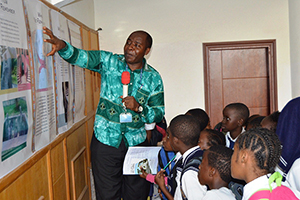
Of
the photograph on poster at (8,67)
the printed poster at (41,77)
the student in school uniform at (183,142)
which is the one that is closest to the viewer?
the photograph on poster at (8,67)

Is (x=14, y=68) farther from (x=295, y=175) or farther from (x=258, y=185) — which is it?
(x=295, y=175)

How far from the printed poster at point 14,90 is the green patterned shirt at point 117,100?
0.73 metres

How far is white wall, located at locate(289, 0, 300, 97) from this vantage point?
4531 millimetres

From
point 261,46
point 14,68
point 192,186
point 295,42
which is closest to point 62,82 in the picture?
point 14,68

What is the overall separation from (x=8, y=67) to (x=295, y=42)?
13.6 ft

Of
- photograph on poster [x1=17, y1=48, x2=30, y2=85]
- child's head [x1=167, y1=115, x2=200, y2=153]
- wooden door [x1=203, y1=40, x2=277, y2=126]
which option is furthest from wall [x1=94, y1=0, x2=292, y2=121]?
photograph on poster [x1=17, y1=48, x2=30, y2=85]

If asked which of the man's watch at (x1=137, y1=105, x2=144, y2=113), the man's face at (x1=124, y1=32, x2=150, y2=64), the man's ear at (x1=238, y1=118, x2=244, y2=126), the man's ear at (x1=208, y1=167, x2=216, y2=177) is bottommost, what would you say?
the man's ear at (x1=208, y1=167, x2=216, y2=177)

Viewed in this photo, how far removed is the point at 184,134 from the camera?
2234 mm

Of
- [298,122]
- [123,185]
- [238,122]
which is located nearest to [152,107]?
[123,185]

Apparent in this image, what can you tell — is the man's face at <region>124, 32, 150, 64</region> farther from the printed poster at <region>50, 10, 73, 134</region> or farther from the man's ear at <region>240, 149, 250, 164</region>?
the man's ear at <region>240, 149, 250, 164</region>

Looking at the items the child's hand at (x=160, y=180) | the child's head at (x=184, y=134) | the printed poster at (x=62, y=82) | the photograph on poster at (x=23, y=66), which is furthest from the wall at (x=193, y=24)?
the photograph on poster at (x=23, y=66)

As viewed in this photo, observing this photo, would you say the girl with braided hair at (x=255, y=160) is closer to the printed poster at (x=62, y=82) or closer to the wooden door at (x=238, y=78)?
the printed poster at (x=62, y=82)

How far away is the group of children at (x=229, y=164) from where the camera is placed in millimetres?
1359

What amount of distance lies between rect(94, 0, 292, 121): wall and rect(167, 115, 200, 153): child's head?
2.75 metres
